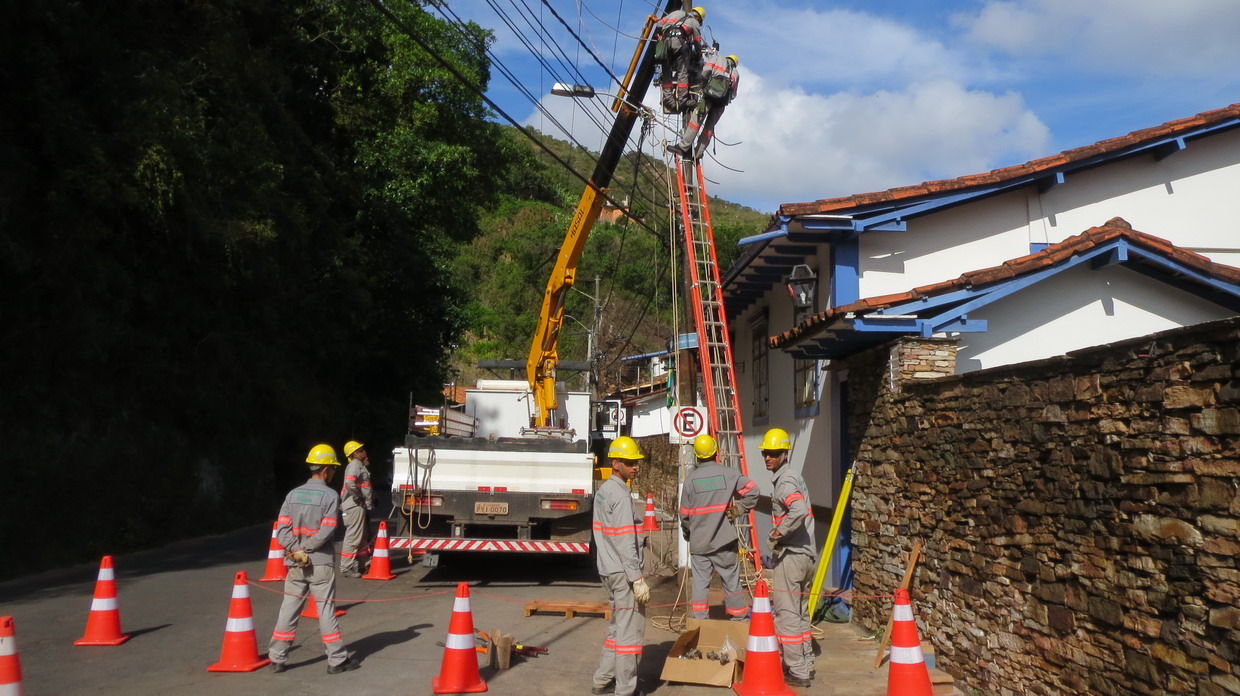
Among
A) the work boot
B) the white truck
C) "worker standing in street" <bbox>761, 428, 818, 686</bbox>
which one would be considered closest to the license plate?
the white truck

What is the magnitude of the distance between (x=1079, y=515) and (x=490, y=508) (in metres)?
8.36

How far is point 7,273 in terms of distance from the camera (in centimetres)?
1437

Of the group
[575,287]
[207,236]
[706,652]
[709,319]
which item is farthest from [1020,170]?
[575,287]

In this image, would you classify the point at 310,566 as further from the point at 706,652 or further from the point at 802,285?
the point at 802,285

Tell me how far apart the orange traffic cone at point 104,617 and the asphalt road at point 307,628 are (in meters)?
0.16

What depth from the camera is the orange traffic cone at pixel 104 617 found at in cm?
877

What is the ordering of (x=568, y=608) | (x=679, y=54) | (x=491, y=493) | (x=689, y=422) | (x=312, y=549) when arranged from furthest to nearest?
(x=491, y=493), (x=679, y=54), (x=689, y=422), (x=568, y=608), (x=312, y=549)

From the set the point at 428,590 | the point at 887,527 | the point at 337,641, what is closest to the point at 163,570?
the point at 428,590

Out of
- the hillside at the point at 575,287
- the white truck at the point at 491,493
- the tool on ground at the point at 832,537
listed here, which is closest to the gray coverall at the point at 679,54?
the white truck at the point at 491,493

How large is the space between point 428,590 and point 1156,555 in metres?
9.50

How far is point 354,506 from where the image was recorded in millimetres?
13070

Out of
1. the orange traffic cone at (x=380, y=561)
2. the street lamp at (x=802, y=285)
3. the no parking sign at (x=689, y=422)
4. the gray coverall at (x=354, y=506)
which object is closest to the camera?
the no parking sign at (x=689, y=422)

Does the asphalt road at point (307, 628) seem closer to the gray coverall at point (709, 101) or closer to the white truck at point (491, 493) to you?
the white truck at point (491, 493)

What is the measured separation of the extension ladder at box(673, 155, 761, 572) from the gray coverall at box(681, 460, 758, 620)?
9.57 feet
